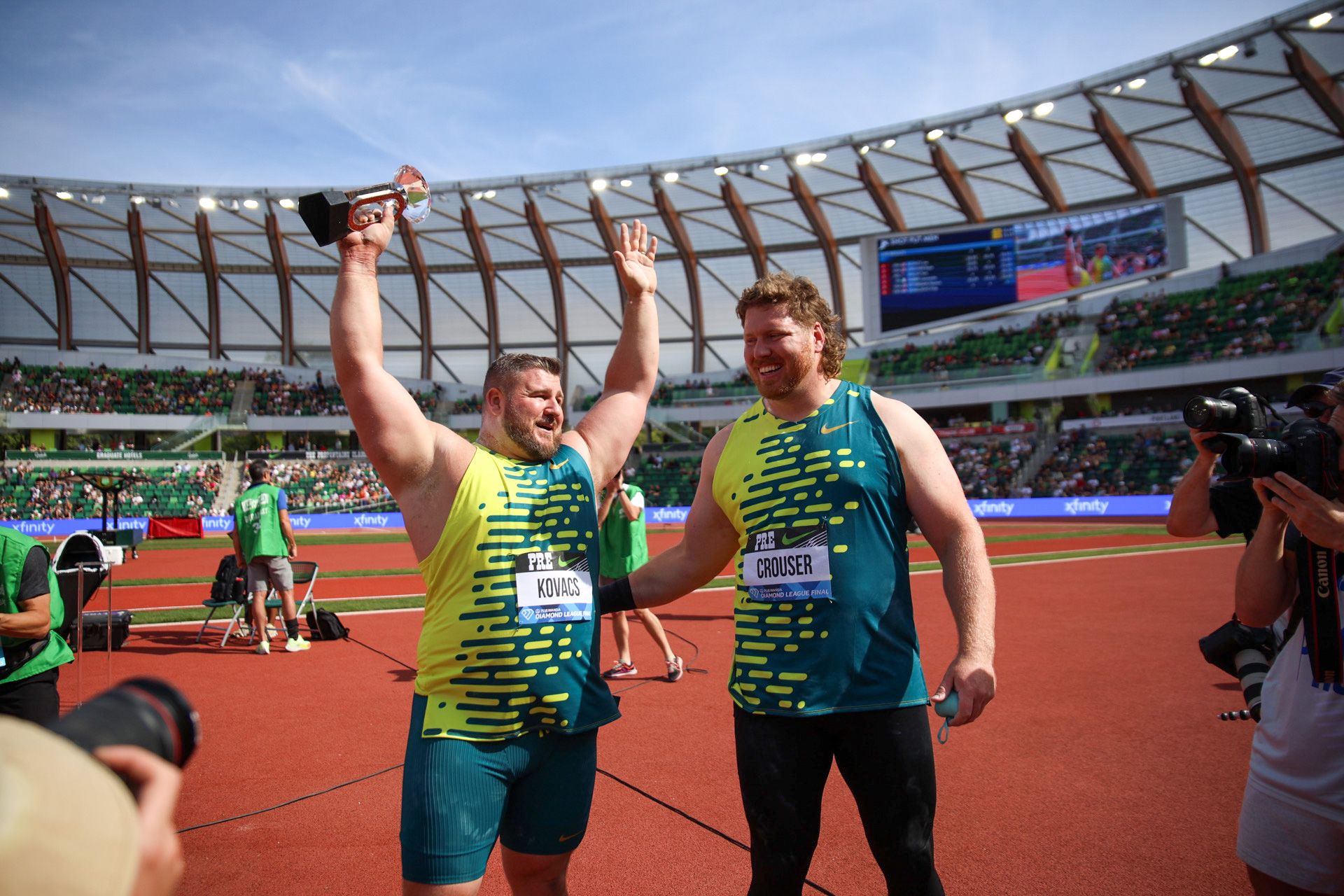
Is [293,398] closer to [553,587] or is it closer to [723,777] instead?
[723,777]

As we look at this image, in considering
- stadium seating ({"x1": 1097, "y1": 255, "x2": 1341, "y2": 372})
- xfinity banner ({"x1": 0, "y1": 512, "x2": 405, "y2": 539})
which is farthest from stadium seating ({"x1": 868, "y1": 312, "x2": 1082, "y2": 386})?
xfinity banner ({"x1": 0, "y1": 512, "x2": 405, "y2": 539})

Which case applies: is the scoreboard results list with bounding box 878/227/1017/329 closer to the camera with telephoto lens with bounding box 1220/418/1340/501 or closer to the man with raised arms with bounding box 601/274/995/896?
the man with raised arms with bounding box 601/274/995/896

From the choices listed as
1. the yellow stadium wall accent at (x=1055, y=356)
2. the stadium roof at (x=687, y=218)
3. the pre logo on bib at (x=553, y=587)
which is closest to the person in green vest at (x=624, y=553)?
the pre logo on bib at (x=553, y=587)

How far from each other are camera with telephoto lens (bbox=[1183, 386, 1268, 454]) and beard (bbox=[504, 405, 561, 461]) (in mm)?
1934

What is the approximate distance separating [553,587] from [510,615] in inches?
6.6

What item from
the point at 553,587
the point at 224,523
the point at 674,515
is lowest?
the point at 674,515

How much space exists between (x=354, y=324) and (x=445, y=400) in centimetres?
4802

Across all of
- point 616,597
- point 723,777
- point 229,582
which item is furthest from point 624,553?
point 229,582

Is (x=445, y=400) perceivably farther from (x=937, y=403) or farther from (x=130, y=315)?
(x=937, y=403)

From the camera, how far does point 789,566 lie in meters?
2.67

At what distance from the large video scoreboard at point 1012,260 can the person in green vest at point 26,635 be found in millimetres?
38544

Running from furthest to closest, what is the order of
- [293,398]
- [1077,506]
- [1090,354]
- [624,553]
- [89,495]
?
[293,398]
[1090,354]
[89,495]
[1077,506]
[624,553]

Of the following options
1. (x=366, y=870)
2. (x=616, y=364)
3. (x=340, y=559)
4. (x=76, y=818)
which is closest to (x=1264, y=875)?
(x=616, y=364)

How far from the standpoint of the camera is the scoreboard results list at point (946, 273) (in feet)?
125
